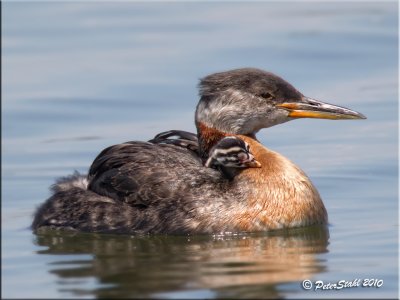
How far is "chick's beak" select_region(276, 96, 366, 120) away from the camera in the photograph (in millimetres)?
13250

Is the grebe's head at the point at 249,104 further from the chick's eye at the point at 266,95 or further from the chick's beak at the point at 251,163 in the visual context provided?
the chick's beak at the point at 251,163

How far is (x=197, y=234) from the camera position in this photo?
474 inches

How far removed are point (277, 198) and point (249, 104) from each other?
51.9 inches

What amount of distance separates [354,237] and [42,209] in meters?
3.19

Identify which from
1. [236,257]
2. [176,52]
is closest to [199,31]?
[176,52]

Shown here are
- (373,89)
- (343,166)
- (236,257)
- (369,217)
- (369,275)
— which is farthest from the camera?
(373,89)

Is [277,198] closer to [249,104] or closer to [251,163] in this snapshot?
[251,163]

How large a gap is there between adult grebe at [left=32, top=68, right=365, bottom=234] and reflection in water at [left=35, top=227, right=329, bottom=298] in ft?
0.48

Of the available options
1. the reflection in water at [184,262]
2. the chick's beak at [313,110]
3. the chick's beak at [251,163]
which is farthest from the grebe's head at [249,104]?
the reflection in water at [184,262]

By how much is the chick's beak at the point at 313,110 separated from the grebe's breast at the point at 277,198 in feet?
2.40

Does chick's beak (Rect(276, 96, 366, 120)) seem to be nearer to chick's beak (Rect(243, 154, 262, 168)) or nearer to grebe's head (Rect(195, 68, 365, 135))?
grebe's head (Rect(195, 68, 365, 135))

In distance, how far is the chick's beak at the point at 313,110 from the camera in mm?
13250

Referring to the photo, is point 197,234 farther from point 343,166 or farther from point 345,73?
point 345,73

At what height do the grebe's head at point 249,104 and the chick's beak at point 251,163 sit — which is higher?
the grebe's head at point 249,104
